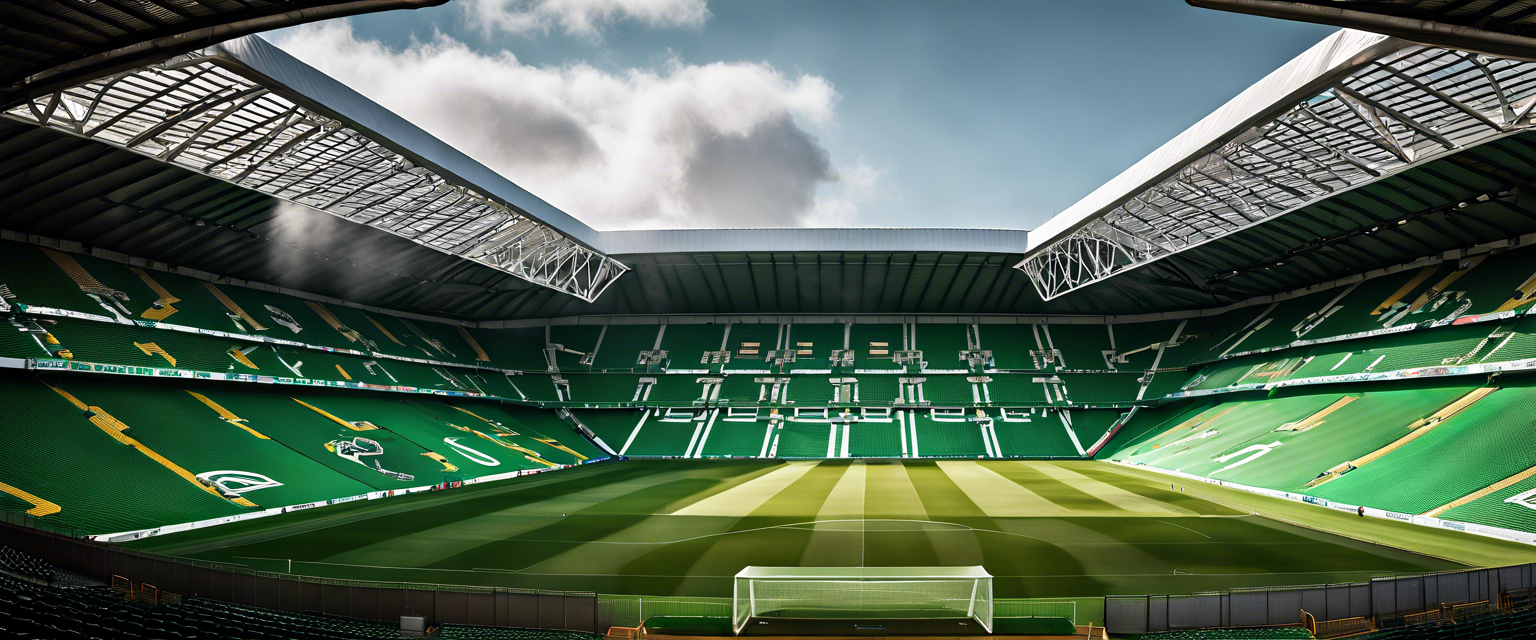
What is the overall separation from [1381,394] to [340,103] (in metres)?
44.4

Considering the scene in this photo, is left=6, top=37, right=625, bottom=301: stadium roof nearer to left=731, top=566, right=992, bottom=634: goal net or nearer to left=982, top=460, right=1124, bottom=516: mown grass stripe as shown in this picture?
left=731, top=566, right=992, bottom=634: goal net

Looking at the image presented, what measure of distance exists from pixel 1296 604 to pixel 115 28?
81.3ft

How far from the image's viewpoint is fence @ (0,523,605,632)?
13.3 metres

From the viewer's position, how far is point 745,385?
55.8 meters

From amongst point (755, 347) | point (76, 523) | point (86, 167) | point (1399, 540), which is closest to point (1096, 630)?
point (1399, 540)

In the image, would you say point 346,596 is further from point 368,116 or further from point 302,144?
point 302,144

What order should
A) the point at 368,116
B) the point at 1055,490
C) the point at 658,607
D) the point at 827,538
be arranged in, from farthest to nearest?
the point at 1055,490 → the point at 368,116 → the point at 827,538 → the point at 658,607

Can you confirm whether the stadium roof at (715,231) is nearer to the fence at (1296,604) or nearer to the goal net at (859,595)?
the fence at (1296,604)

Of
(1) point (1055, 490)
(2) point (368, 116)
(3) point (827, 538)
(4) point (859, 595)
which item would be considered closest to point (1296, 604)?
(4) point (859, 595)

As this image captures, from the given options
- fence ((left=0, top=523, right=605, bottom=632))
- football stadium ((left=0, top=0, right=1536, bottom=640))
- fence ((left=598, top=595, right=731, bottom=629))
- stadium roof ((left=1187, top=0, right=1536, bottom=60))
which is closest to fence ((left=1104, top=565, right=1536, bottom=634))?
football stadium ((left=0, top=0, right=1536, bottom=640))

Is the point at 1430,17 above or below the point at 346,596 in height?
above

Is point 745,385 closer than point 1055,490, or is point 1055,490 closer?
point 1055,490

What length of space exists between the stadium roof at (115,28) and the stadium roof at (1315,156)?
23606 millimetres

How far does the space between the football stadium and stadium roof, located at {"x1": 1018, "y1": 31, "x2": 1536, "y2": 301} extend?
8.6 inches
